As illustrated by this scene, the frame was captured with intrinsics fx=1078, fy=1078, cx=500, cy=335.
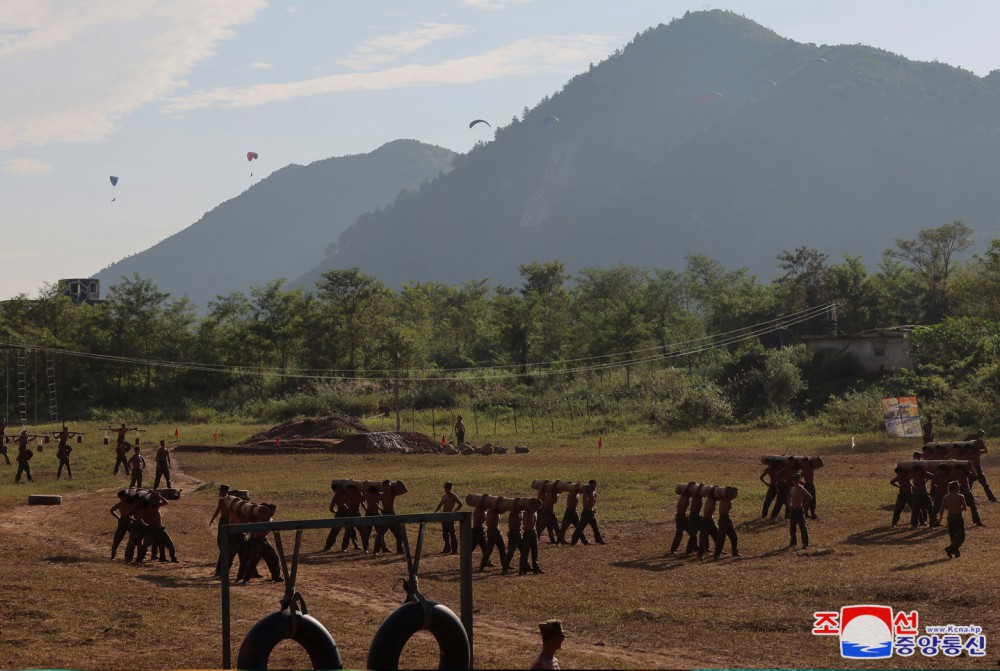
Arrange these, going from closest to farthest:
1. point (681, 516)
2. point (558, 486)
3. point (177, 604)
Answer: point (177, 604) < point (681, 516) < point (558, 486)

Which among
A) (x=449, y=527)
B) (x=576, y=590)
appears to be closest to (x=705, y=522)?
(x=576, y=590)

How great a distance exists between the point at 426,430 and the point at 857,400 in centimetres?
2642

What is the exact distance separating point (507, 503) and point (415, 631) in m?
14.4

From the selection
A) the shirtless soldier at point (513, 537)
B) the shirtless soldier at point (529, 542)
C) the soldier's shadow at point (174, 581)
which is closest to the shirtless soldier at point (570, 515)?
the shirtless soldier at point (513, 537)

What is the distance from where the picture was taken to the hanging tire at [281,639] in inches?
363

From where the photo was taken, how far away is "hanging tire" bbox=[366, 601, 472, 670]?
927 centimetres

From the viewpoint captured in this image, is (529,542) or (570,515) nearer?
(529,542)

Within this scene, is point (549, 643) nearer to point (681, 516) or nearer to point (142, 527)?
point (681, 516)

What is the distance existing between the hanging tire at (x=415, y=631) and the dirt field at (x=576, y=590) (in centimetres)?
536

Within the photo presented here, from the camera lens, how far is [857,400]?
60844 mm

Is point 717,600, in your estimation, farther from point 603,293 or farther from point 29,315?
point 603,293

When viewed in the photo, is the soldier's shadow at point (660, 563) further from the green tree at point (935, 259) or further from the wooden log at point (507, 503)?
the green tree at point (935, 259)

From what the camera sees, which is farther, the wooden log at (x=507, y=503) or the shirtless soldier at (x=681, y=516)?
the shirtless soldier at (x=681, y=516)

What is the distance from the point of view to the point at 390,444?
57.0 metres
